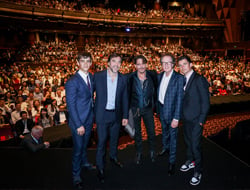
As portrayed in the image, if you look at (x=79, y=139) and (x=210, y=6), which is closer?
(x=79, y=139)

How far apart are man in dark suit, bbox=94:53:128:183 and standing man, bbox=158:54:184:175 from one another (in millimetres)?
511

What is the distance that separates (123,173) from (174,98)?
117 centimetres

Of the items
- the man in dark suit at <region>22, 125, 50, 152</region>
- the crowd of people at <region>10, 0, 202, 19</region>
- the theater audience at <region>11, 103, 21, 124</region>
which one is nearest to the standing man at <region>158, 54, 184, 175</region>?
the man in dark suit at <region>22, 125, 50, 152</region>

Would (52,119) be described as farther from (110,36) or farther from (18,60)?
(110,36)

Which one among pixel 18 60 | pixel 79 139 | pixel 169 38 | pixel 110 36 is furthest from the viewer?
pixel 169 38

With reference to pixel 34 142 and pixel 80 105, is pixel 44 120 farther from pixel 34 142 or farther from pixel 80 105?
pixel 80 105

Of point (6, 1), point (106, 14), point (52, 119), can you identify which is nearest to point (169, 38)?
point (106, 14)

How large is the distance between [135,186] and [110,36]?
2327 cm

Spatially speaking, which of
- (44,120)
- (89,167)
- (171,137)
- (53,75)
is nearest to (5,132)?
(44,120)

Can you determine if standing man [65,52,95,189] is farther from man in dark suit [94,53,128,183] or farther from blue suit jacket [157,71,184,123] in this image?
blue suit jacket [157,71,184,123]

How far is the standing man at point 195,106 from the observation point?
2260 millimetres

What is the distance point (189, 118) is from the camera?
2.36m

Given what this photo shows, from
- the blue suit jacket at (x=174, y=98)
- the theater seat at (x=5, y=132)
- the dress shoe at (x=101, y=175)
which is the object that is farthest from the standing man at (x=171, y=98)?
the theater seat at (x=5, y=132)

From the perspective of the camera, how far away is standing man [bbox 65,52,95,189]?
213cm
